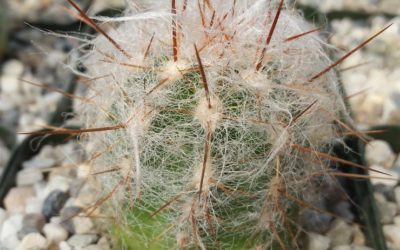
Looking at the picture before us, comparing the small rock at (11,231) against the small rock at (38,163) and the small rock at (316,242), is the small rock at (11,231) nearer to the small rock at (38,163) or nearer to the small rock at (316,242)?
the small rock at (38,163)

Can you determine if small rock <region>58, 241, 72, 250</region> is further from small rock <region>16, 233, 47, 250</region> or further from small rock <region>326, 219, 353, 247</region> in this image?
small rock <region>326, 219, 353, 247</region>

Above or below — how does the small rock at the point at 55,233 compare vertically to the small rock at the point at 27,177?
below

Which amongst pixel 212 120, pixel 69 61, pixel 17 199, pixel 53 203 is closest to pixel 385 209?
pixel 212 120

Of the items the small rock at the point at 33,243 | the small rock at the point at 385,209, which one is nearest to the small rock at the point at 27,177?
the small rock at the point at 33,243

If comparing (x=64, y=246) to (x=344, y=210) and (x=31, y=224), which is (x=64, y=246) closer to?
(x=31, y=224)

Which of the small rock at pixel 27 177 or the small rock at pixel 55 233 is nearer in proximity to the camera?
the small rock at pixel 55 233

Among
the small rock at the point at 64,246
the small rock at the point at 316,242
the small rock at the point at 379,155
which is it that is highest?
the small rock at the point at 379,155

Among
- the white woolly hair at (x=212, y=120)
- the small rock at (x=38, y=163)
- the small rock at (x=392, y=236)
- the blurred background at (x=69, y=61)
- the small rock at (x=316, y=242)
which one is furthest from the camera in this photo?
the blurred background at (x=69, y=61)

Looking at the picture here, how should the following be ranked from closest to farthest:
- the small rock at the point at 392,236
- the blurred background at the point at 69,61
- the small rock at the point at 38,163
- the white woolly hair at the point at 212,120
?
the white woolly hair at the point at 212,120
the small rock at the point at 392,236
the small rock at the point at 38,163
the blurred background at the point at 69,61
